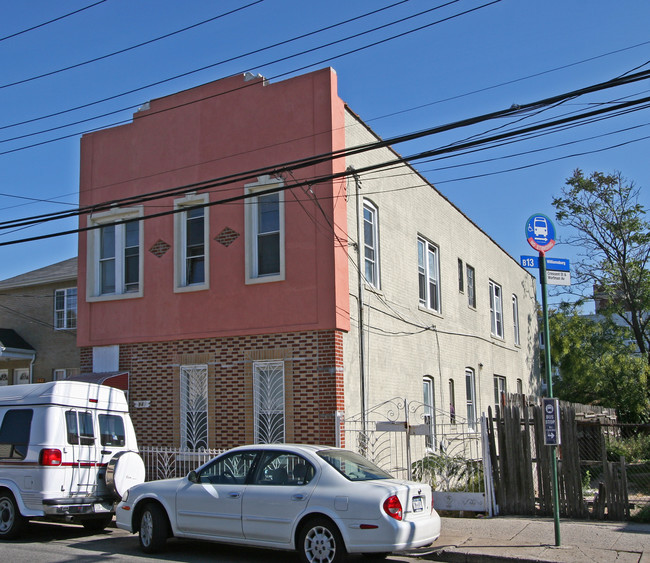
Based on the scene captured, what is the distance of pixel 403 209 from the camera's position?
665 inches

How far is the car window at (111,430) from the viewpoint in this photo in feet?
37.2

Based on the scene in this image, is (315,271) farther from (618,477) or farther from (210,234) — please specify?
(618,477)

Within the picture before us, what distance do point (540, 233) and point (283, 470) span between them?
14.9ft

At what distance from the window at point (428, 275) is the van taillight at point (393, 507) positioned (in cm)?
992

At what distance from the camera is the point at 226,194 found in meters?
14.7

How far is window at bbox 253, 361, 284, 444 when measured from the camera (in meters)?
13.4

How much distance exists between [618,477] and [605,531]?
1.28 meters

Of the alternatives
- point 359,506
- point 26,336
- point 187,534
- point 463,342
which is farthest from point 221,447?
point 26,336

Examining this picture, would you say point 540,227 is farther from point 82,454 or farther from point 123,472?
point 82,454

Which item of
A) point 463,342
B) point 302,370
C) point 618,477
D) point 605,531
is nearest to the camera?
point 605,531

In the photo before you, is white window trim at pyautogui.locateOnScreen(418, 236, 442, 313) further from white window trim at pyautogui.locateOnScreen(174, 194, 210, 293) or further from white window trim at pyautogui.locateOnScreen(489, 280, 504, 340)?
white window trim at pyautogui.locateOnScreen(174, 194, 210, 293)

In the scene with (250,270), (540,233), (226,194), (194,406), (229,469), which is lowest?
→ (229,469)

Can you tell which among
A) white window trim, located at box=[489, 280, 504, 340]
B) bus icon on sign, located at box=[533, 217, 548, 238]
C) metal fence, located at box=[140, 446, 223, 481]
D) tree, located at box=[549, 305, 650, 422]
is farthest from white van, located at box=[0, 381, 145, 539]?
tree, located at box=[549, 305, 650, 422]

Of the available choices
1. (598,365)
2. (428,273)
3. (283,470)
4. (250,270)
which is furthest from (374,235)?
(598,365)
